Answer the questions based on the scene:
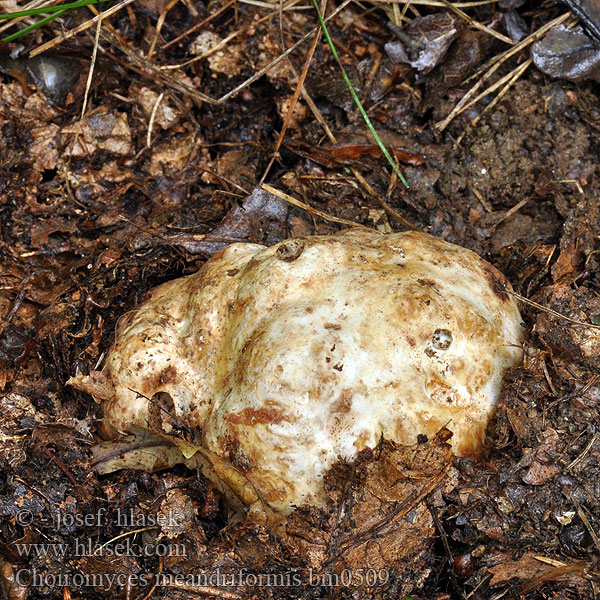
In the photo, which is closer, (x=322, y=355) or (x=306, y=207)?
(x=322, y=355)

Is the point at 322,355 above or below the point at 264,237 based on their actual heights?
above

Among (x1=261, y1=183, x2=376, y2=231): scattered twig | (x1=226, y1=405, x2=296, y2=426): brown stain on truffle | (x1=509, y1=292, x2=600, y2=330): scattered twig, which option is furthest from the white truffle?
(x1=261, y1=183, x2=376, y2=231): scattered twig

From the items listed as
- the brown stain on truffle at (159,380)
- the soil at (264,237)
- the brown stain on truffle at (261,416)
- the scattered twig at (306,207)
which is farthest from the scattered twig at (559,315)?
the brown stain on truffle at (159,380)

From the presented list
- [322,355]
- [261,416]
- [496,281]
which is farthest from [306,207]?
[261,416]

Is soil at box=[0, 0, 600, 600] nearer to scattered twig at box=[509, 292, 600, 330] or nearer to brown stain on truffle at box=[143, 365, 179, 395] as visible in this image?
scattered twig at box=[509, 292, 600, 330]

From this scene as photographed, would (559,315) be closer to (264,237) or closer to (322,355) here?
(322,355)

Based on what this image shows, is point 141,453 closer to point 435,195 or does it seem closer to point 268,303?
point 268,303
